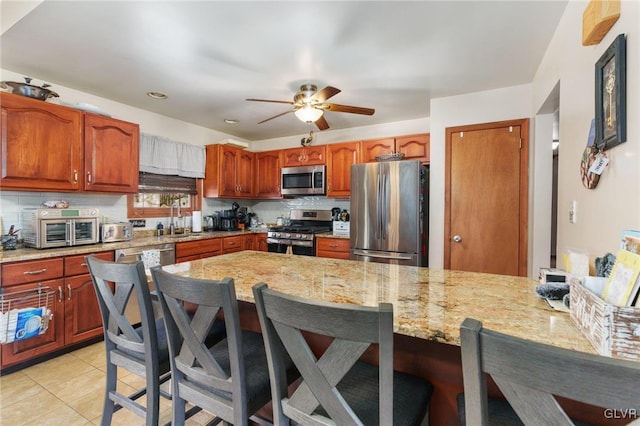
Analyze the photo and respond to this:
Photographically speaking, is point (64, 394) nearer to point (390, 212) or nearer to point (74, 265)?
point (74, 265)

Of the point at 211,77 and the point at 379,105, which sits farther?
the point at 379,105

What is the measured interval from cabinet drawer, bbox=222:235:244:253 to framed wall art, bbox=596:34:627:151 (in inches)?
147

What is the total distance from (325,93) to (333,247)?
79.8 inches

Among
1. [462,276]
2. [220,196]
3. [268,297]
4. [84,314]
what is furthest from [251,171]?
[268,297]

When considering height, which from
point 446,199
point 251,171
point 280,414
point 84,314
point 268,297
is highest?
point 251,171

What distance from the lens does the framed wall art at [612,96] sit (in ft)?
3.66

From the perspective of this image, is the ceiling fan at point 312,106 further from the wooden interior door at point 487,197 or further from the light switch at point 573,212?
the light switch at point 573,212

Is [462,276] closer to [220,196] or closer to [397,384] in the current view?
[397,384]

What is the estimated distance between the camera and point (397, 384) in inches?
39.8

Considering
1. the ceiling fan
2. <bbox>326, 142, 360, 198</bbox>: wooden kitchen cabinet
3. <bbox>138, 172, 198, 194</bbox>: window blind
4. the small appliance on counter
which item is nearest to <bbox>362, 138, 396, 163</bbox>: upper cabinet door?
<bbox>326, 142, 360, 198</bbox>: wooden kitchen cabinet

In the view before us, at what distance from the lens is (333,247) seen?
12.5 ft

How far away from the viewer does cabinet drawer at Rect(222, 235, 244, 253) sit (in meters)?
3.97

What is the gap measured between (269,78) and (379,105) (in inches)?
53.4

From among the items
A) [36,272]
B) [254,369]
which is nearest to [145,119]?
[36,272]
